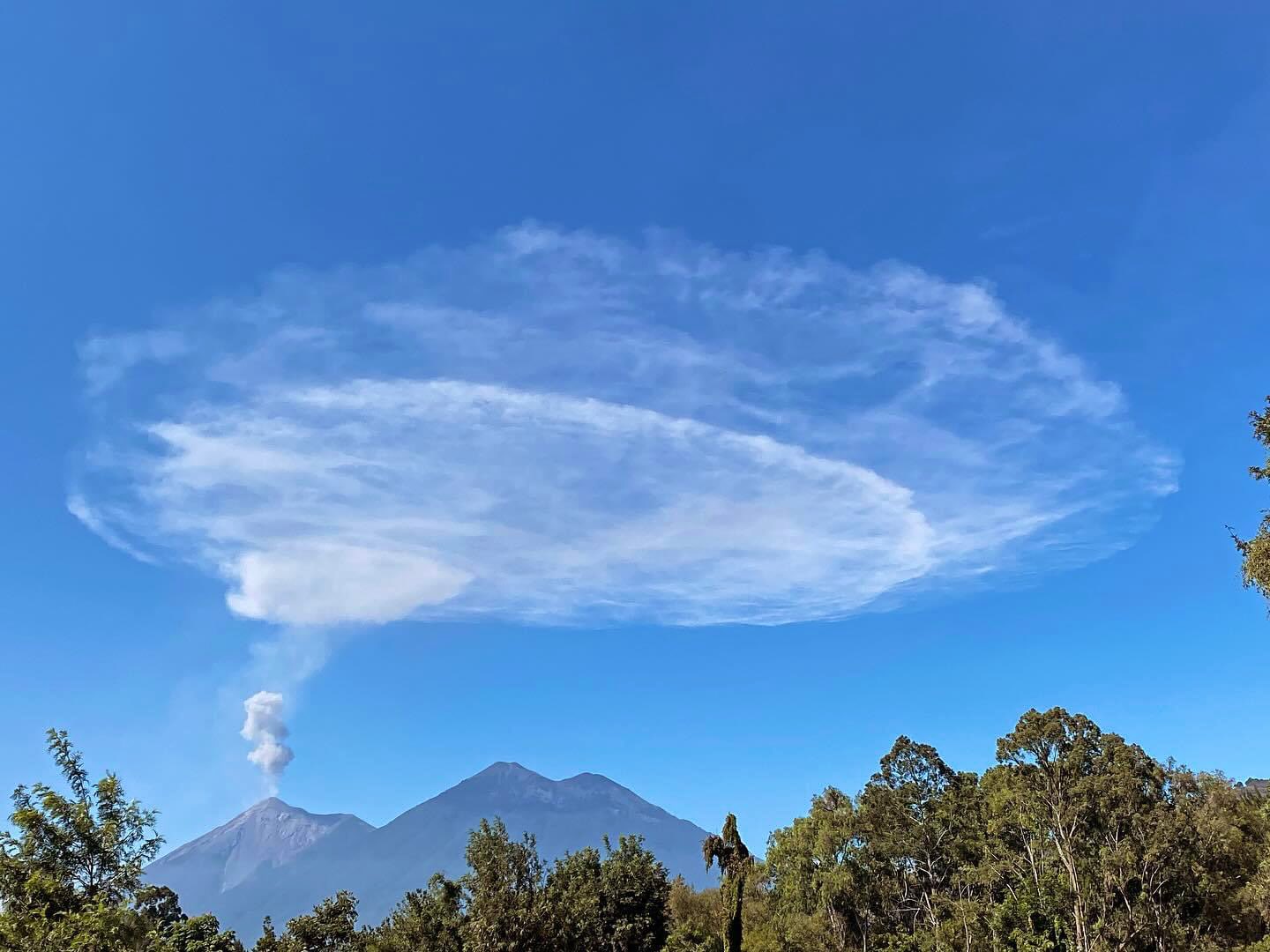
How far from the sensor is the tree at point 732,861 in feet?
110

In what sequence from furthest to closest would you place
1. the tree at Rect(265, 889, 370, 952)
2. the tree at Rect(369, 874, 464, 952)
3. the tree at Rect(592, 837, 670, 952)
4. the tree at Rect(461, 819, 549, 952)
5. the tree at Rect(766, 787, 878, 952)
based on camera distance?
the tree at Rect(766, 787, 878, 952) < the tree at Rect(592, 837, 670, 952) < the tree at Rect(369, 874, 464, 952) < the tree at Rect(265, 889, 370, 952) < the tree at Rect(461, 819, 549, 952)

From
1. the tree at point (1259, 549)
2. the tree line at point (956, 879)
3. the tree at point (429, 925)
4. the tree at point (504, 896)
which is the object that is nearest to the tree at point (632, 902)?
the tree line at point (956, 879)

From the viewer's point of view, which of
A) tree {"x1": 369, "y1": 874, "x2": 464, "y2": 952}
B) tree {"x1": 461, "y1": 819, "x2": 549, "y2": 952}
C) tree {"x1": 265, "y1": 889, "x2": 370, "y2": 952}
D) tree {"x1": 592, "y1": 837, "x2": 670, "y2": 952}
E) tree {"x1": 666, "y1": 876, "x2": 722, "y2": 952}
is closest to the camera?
tree {"x1": 461, "y1": 819, "x2": 549, "y2": 952}

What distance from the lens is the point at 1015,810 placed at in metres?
47.8

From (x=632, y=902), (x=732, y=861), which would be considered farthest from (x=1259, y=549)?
(x=632, y=902)

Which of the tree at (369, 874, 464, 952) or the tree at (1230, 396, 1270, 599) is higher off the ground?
the tree at (1230, 396, 1270, 599)

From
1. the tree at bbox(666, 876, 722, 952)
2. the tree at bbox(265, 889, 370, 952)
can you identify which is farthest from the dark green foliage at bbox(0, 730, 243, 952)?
the tree at bbox(666, 876, 722, 952)

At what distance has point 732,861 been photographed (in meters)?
33.9

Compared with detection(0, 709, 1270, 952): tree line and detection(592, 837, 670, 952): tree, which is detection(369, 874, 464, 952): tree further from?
detection(592, 837, 670, 952): tree

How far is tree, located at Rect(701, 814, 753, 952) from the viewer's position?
110 ft

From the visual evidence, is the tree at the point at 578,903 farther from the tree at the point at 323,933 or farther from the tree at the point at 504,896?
the tree at the point at 323,933

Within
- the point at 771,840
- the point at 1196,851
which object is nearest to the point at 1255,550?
the point at 1196,851

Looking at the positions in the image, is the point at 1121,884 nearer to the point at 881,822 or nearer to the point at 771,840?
the point at 881,822

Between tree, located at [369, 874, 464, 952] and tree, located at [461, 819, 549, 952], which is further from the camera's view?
tree, located at [369, 874, 464, 952]
